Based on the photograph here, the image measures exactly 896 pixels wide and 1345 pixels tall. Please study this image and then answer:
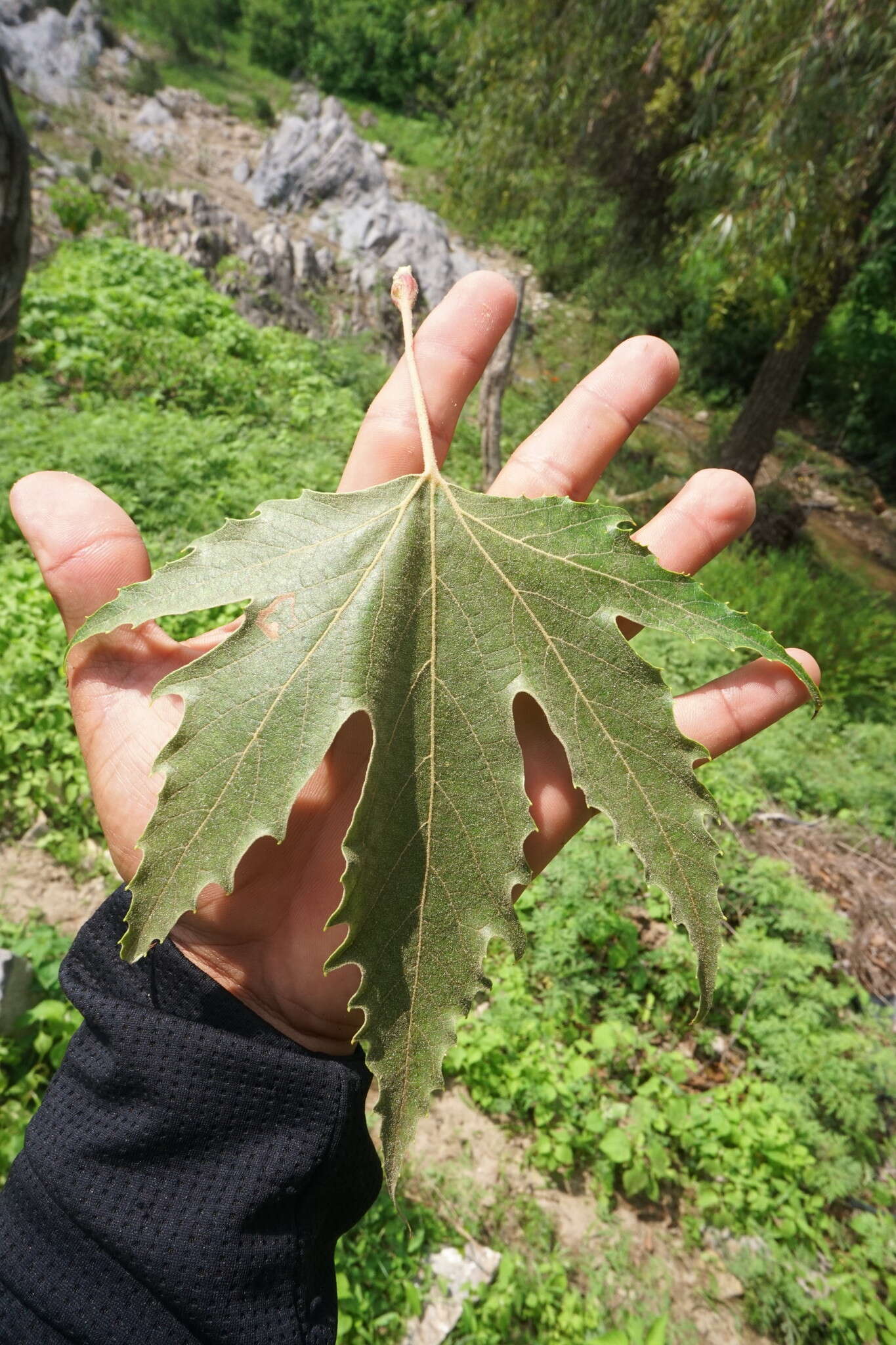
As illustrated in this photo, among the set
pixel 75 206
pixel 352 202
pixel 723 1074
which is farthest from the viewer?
pixel 352 202

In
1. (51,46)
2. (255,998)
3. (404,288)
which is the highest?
(51,46)

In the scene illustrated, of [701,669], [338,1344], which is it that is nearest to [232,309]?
[701,669]

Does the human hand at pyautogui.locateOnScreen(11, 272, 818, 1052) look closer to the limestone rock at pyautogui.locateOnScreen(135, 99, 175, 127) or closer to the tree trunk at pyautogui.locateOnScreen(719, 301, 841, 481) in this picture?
the tree trunk at pyautogui.locateOnScreen(719, 301, 841, 481)

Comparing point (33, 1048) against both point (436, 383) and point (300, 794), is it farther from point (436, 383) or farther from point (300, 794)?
point (436, 383)

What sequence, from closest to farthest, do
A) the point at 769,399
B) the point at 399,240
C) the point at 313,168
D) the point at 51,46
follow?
the point at 769,399, the point at 399,240, the point at 313,168, the point at 51,46

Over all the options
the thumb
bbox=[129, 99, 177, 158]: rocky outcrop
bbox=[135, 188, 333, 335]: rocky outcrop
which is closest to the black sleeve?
the thumb

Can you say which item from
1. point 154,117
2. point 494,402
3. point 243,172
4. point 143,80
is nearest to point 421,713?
point 494,402

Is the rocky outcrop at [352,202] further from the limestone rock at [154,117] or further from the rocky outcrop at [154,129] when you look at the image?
the limestone rock at [154,117]
